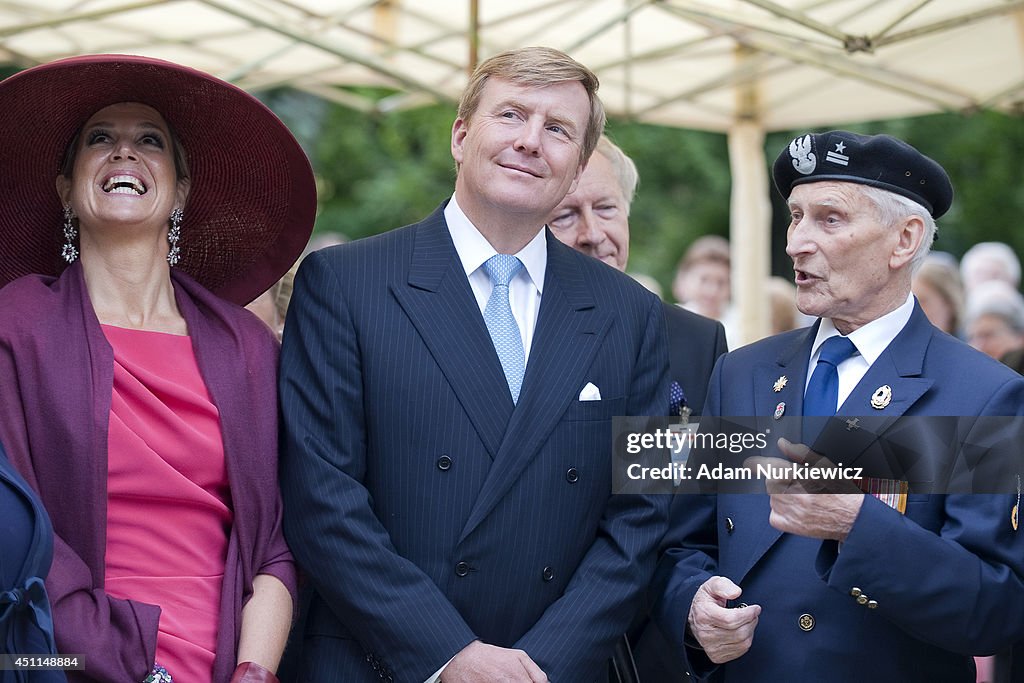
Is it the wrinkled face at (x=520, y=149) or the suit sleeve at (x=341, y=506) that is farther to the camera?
the wrinkled face at (x=520, y=149)

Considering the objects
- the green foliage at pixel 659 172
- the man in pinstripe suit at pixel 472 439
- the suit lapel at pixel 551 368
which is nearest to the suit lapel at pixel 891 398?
the man in pinstripe suit at pixel 472 439

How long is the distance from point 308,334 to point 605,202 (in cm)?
146

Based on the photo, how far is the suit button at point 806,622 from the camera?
120 inches

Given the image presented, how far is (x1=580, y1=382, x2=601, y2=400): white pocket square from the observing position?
123 inches

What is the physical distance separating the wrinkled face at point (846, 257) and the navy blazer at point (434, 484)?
628 millimetres

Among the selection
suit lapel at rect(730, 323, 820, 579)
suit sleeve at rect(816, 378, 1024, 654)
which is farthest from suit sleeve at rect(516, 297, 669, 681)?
suit sleeve at rect(816, 378, 1024, 654)

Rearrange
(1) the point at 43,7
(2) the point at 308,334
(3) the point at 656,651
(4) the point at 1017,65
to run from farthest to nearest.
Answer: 1. (4) the point at 1017,65
2. (1) the point at 43,7
3. (3) the point at 656,651
4. (2) the point at 308,334

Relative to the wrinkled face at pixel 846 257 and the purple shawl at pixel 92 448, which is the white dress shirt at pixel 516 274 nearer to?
the purple shawl at pixel 92 448

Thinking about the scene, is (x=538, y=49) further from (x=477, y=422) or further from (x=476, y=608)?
(x=476, y=608)

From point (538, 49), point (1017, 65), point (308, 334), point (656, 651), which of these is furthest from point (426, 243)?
point (1017, 65)

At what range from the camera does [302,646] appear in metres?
3.15

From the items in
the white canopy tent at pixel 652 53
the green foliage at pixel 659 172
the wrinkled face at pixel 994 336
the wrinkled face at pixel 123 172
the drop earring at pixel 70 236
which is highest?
the green foliage at pixel 659 172

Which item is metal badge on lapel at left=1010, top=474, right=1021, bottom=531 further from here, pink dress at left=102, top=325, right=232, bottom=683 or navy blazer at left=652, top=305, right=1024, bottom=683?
pink dress at left=102, top=325, right=232, bottom=683

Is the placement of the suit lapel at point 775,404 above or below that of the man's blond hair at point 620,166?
below
